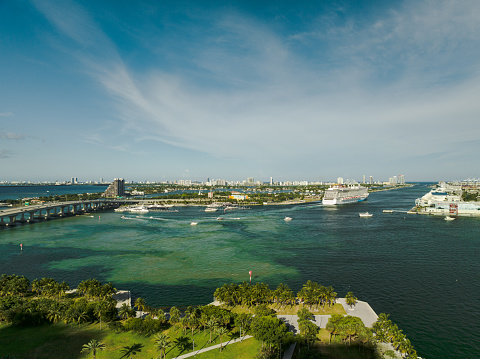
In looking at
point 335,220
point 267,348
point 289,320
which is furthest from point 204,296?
point 335,220

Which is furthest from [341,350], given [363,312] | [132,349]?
[132,349]

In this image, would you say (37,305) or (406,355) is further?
(37,305)

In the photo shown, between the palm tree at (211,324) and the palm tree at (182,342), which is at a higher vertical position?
the palm tree at (211,324)

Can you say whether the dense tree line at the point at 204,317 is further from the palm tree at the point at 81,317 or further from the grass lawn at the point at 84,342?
the grass lawn at the point at 84,342

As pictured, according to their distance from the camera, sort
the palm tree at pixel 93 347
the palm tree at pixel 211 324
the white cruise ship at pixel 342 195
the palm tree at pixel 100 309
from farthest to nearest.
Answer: the white cruise ship at pixel 342 195
the palm tree at pixel 100 309
the palm tree at pixel 211 324
the palm tree at pixel 93 347

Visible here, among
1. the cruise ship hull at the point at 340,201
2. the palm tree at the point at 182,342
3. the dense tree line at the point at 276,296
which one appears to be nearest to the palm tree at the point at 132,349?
the palm tree at the point at 182,342

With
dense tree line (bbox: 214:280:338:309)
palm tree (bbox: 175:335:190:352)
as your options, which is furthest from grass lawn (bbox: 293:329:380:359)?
palm tree (bbox: 175:335:190:352)

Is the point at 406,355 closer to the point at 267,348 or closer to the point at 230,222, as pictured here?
the point at 267,348
